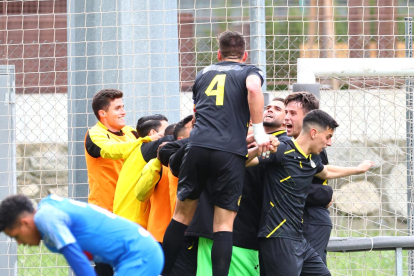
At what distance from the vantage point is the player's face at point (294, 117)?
17.4 ft

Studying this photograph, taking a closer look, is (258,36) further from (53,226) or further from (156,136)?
(53,226)

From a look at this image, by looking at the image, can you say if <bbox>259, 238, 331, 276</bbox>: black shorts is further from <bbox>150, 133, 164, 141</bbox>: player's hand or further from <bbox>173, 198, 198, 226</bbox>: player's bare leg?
<bbox>150, 133, 164, 141</bbox>: player's hand

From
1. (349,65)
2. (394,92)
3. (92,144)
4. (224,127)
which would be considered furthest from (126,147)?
(394,92)

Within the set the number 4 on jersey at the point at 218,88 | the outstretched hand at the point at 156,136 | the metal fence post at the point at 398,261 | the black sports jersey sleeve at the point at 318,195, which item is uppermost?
the number 4 on jersey at the point at 218,88

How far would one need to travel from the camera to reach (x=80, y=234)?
3.83m

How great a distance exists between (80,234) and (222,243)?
44.2 inches

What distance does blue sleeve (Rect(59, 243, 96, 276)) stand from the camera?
11.6 ft

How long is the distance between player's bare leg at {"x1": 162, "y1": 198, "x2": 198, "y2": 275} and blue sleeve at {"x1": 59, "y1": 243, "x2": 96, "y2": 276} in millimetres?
1204

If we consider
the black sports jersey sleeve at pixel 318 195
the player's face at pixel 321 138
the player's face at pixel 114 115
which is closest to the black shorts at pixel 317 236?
the black sports jersey sleeve at pixel 318 195

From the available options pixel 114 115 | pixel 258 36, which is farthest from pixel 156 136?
pixel 258 36

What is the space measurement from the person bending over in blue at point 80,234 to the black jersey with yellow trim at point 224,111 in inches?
36.9

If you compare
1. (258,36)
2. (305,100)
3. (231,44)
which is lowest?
(305,100)

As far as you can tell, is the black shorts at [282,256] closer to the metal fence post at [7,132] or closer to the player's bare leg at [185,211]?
the player's bare leg at [185,211]

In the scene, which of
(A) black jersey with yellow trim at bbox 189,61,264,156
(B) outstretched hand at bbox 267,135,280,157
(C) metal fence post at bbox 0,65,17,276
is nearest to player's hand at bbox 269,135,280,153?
(B) outstretched hand at bbox 267,135,280,157
